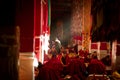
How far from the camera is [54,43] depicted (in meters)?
16.2

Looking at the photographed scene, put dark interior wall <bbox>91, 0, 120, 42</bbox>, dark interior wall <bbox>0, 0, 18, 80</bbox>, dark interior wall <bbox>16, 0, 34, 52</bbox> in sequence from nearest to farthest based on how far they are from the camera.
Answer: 1. dark interior wall <bbox>0, 0, 18, 80</bbox>
2. dark interior wall <bbox>91, 0, 120, 42</bbox>
3. dark interior wall <bbox>16, 0, 34, 52</bbox>

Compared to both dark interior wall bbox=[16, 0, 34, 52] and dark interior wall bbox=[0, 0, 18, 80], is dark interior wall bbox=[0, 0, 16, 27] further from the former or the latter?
dark interior wall bbox=[16, 0, 34, 52]

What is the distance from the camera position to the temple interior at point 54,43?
1.12 metres

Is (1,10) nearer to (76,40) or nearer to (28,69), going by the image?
(28,69)

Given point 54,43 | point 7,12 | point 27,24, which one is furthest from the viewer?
point 54,43

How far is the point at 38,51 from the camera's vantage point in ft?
33.6

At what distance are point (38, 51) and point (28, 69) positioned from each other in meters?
2.78

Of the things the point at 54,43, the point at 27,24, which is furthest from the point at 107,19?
the point at 54,43

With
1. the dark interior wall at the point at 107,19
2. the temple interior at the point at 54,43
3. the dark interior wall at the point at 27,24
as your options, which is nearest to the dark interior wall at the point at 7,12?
the temple interior at the point at 54,43

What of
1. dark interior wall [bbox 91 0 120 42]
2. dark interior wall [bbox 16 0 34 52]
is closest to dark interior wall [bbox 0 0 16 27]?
dark interior wall [bbox 91 0 120 42]

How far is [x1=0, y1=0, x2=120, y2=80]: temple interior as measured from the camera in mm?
1119

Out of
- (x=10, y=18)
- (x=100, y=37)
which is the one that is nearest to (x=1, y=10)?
(x=10, y=18)

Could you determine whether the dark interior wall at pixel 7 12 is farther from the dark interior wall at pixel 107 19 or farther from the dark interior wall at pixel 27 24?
the dark interior wall at pixel 27 24

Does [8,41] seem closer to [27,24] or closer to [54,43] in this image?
[27,24]
